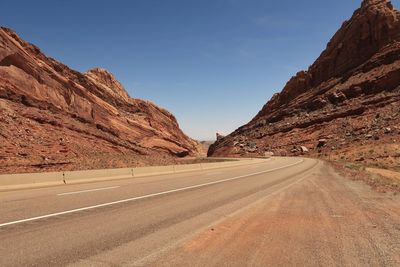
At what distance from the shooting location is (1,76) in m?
38.4

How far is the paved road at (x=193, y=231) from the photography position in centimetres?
557

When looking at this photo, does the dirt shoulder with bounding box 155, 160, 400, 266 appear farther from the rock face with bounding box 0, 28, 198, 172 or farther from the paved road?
the rock face with bounding box 0, 28, 198, 172

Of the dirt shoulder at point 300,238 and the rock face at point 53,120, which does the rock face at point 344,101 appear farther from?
the dirt shoulder at point 300,238

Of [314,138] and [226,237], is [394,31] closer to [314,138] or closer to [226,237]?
[314,138]

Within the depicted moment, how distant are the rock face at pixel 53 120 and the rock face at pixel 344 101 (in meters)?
33.0

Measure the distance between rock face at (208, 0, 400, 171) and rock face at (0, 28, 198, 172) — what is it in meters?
33.0

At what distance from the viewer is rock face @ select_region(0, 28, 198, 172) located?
104 ft

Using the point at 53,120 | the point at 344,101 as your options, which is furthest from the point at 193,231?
the point at 344,101

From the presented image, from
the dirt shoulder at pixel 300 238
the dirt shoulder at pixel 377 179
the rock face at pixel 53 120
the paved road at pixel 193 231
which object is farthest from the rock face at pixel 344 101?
the paved road at pixel 193 231

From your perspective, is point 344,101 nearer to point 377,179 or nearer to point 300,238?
point 377,179

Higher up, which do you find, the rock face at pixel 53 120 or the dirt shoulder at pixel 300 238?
the rock face at pixel 53 120

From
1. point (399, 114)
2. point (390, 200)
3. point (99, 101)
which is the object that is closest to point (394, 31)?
point (399, 114)

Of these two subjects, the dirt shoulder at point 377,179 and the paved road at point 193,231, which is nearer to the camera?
the paved road at point 193,231

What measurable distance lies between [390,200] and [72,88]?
4627cm
